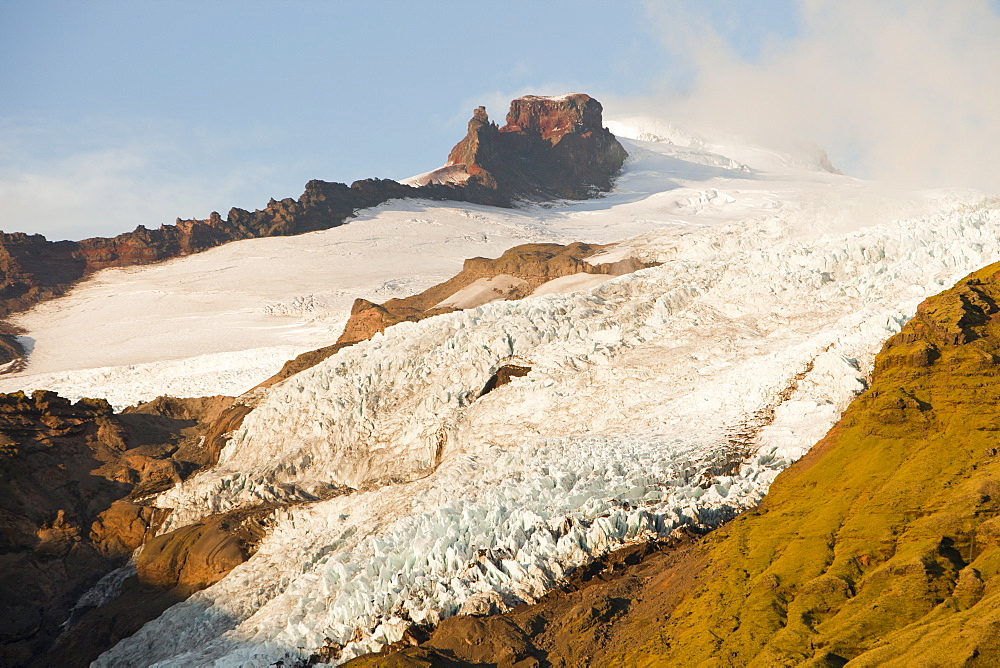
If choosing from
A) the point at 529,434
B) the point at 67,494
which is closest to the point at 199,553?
the point at 67,494

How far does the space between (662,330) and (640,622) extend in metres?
14.6

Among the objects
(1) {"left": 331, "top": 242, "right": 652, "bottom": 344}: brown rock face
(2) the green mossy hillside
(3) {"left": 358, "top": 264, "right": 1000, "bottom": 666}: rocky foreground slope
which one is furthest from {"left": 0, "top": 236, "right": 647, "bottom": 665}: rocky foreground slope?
(2) the green mossy hillside

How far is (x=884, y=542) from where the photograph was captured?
11.6m

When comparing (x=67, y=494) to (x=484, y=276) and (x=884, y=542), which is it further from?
(x=484, y=276)

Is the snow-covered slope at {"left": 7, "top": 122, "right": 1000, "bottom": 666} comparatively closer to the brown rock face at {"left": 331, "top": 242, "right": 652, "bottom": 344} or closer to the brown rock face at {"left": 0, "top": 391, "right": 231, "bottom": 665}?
the brown rock face at {"left": 0, "top": 391, "right": 231, "bottom": 665}

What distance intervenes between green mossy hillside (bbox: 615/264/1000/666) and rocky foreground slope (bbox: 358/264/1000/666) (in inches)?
1.0

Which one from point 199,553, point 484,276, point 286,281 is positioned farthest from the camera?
point 286,281

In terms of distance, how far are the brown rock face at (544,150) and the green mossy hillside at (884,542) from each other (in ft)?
294

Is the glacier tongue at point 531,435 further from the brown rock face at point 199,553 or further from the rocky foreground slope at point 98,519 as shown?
the rocky foreground slope at point 98,519

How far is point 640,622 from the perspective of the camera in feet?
41.8

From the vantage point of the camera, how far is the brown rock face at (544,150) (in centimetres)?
10812

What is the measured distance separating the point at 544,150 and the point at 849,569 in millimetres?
111549

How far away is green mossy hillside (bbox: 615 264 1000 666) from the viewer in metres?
9.38

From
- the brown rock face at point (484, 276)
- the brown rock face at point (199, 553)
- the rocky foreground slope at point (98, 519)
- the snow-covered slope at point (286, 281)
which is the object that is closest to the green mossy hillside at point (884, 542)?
the rocky foreground slope at point (98, 519)
